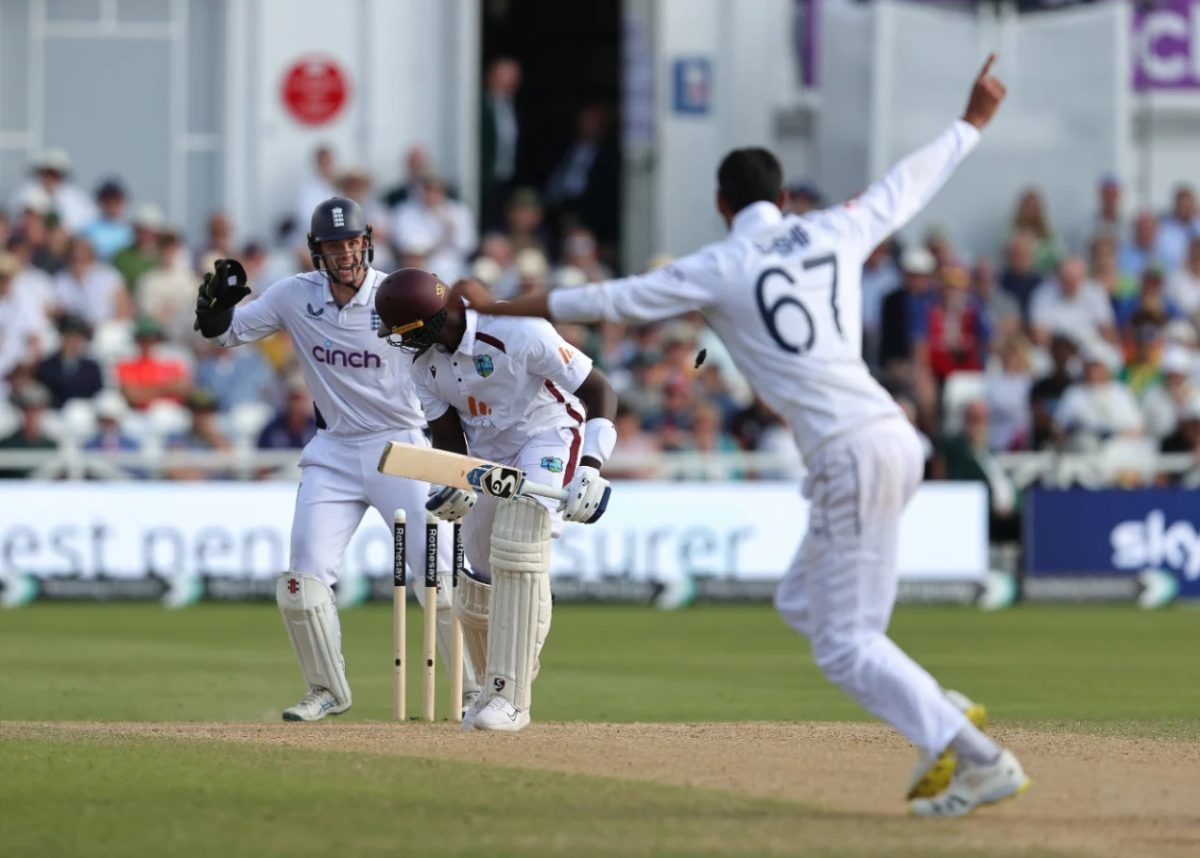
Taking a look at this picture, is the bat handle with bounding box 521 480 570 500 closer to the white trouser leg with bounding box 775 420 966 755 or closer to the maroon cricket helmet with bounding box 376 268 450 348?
the maroon cricket helmet with bounding box 376 268 450 348

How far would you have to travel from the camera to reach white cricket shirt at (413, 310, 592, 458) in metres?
9.59

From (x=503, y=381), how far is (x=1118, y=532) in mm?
11163

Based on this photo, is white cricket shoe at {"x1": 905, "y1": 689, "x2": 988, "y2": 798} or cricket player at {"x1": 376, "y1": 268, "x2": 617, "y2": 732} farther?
cricket player at {"x1": 376, "y1": 268, "x2": 617, "y2": 732}

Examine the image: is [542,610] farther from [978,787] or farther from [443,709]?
[978,787]

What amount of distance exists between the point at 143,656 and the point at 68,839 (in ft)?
26.0

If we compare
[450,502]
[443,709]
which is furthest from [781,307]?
[443,709]

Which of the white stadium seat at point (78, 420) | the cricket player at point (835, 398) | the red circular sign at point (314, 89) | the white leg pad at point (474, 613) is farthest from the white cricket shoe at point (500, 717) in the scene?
the red circular sign at point (314, 89)

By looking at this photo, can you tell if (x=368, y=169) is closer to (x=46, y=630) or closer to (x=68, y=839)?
(x=46, y=630)

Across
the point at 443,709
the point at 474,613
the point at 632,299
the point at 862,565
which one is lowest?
the point at 443,709

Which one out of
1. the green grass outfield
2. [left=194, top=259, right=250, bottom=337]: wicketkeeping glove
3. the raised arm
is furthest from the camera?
[left=194, top=259, right=250, bottom=337]: wicketkeeping glove

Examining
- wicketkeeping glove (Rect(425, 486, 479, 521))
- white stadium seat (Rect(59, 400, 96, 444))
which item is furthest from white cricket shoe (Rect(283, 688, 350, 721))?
white stadium seat (Rect(59, 400, 96, 444))

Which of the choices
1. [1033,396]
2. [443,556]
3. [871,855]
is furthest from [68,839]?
[1033,396]

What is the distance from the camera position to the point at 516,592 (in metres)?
9.55

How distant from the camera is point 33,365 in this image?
64.0 ft
